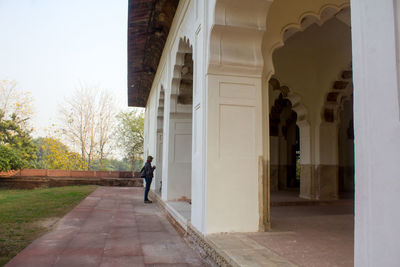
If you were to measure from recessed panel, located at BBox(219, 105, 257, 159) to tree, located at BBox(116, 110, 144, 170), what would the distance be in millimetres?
22894

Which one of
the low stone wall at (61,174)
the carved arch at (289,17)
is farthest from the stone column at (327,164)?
the low stone wall at (61,174)

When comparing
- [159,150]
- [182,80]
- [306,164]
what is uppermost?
[182,80]

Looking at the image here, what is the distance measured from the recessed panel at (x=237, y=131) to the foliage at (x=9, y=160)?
14981mm

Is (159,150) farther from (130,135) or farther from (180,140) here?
(130,135)

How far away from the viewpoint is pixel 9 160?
15570 millimetres

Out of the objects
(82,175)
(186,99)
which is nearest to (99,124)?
(82,175)

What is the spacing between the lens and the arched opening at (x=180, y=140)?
25.2ft

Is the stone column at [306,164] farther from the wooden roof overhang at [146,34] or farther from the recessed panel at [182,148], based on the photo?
the wooden roof overhang at [146,34]

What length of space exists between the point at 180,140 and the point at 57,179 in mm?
10829

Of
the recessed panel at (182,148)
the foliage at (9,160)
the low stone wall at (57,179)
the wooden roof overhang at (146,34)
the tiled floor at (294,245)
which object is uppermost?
the wooden roof overhang at (146,34)


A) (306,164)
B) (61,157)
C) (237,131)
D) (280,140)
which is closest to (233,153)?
(237,131)

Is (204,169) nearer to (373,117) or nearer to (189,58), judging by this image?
(373,117)

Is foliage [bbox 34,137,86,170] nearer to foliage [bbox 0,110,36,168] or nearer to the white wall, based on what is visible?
foliage [bbox 0,110,36,168]

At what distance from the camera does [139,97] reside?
16609 millimetres
